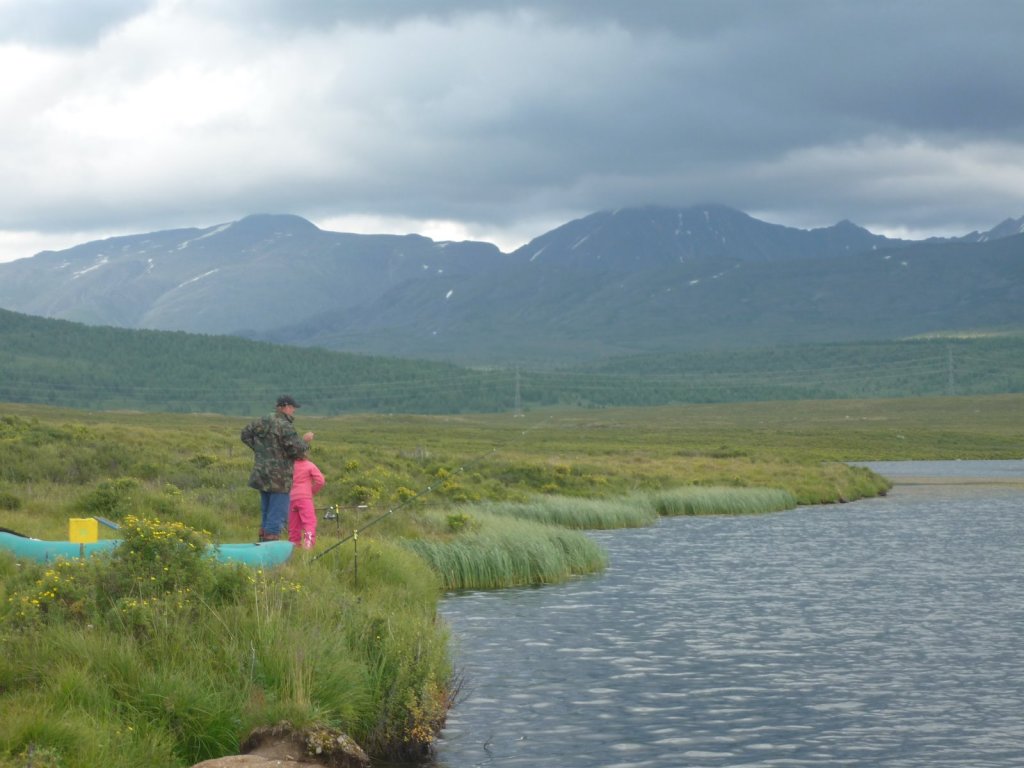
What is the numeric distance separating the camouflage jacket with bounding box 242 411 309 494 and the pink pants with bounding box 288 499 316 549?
1.19 ft

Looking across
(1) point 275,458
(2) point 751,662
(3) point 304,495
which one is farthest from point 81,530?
(2) point 751,662

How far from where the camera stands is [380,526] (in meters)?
29.4

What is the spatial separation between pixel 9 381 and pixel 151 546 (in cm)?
18522

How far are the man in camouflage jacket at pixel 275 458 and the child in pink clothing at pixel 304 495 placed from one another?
20 cm

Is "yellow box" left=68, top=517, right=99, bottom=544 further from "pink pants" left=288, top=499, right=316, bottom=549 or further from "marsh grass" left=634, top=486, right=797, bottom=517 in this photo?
"marsh grass" left=634, top=486, right=797, bottom=517

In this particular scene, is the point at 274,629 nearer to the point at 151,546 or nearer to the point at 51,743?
the point at 151,546

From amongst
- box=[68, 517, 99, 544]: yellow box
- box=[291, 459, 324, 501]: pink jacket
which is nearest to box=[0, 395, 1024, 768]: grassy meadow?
box=[68, 517, 99, 544]: yellow box

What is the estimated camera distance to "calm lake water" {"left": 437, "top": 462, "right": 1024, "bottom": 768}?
15859 millimetres

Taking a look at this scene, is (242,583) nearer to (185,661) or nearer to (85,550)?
(185,661)

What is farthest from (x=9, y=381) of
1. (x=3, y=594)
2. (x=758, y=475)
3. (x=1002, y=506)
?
(x=3, y=594)

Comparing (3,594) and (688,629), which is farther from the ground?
(3,594)

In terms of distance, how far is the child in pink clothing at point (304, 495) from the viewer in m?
21.4

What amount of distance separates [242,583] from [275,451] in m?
5.93

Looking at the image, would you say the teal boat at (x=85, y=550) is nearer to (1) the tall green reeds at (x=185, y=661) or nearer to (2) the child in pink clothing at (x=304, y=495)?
(1) the tall green reeds at (x=185, y=661)
